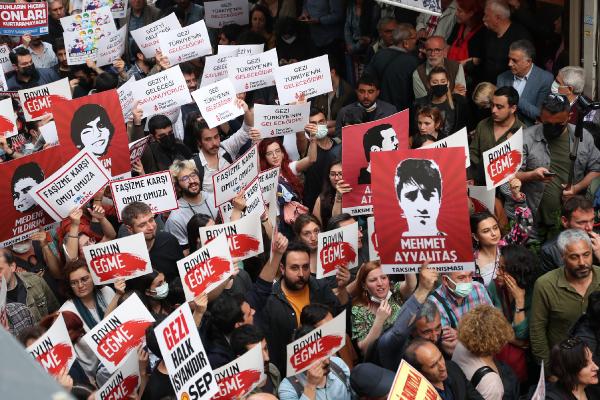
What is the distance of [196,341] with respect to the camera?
4664 millimetres

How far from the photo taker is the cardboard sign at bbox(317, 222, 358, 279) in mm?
6383

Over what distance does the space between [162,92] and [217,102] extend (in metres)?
0.78

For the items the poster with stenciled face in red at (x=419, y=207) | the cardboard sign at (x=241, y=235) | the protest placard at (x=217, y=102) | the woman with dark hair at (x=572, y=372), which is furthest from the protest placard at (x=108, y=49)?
the woman with dark hair at (x=572, y=372)

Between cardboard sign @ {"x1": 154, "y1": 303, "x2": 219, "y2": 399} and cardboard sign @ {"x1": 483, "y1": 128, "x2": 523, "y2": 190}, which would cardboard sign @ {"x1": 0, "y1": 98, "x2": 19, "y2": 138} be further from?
cardboard sign @ {"x1": 154, "y1": 303, "x2": 219, "y2": 399}

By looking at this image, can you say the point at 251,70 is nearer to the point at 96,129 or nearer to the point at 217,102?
the point at 217,102

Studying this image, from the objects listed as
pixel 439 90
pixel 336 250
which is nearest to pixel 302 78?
pixel 439 90

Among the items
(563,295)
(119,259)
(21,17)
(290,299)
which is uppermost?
(21,17)

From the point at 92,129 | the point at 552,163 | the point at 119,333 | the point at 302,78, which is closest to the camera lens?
the point at 119,333

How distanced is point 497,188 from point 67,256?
3.50 meters

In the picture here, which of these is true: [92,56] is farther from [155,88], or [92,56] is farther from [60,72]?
[155,88]

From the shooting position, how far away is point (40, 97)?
1004cm

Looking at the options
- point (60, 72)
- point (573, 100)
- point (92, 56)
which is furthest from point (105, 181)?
point (60, 72)

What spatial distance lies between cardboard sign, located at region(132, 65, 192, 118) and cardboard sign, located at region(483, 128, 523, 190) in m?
3.76

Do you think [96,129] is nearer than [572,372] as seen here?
No
